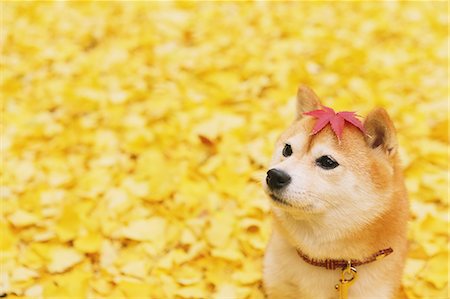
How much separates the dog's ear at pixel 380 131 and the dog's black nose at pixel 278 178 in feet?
1.42

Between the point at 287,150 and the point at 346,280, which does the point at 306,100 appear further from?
the point at 346,280

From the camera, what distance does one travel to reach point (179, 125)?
4.10 metres

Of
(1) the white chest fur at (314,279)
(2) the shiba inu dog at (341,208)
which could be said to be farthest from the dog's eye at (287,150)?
(1) the white chest fur at (314,279)

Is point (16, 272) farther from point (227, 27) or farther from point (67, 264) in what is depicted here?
point (227, 27)

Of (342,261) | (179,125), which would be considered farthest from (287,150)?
(179,125)

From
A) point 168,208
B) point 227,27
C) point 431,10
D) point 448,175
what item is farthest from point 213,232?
point 431,10

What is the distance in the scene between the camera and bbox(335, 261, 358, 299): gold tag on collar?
231 centimetres

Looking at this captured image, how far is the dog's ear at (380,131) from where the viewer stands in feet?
7.36

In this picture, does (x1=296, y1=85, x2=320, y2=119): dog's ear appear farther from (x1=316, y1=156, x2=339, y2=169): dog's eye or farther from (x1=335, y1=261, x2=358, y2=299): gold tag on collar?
(x1=335, y1=261, x2=358, y2=299): gold tag on collar

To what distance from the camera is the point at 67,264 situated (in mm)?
2936

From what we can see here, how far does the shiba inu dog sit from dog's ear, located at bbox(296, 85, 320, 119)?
16 centimetres

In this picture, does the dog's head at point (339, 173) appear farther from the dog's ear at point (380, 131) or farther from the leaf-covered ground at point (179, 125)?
the leaf-covered ground at point (179, 125)

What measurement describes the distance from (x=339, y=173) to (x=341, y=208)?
15cm

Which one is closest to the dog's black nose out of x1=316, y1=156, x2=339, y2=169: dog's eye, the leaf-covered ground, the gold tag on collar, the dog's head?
the dog's head
